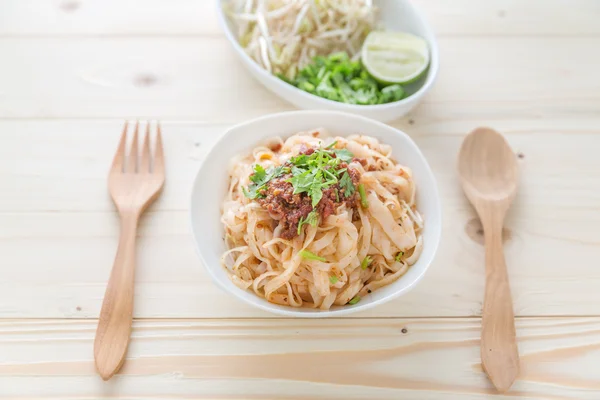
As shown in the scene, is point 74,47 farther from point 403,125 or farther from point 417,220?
point 417,220

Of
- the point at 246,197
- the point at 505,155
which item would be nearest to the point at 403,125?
the point at 505,155

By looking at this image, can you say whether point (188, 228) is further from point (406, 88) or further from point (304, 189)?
point (406, 88)

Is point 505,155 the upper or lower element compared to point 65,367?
upper

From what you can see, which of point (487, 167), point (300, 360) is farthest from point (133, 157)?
point (487, 167)

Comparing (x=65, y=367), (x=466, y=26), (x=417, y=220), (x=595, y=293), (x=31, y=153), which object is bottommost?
(x=65, y=367)

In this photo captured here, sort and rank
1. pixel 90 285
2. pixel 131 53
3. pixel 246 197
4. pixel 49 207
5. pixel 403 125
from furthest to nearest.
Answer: pixel 131 53 < pixel 403 125 < pixel 49 207 < pixel 90 285 < pixel 246 197

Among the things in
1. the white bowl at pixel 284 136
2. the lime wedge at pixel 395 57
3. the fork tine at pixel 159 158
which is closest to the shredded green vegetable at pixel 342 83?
the lime wedge at pixel 395 57

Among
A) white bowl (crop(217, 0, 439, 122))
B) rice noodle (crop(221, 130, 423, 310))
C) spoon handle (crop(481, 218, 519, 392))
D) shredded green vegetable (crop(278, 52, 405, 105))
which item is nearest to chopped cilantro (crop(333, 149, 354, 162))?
rice noodle (crop(221, 130, 423, 310))
